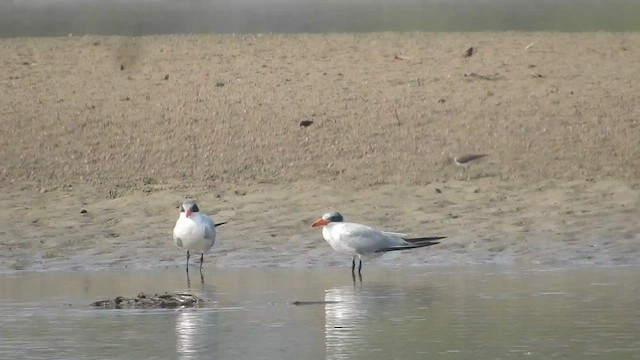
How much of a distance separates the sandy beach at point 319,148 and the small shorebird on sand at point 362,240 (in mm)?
431

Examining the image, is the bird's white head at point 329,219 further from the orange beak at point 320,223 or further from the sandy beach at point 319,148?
the sandy beach at point 319,148

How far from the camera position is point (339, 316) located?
972cm

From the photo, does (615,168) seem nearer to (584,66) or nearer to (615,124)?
(615,124)

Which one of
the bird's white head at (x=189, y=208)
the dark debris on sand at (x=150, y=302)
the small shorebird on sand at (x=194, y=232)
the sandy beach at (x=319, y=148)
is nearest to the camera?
the dark debris on sand at (x=150, y=302)

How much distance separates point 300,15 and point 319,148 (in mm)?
2337

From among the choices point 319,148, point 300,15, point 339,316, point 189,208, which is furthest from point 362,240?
point 319,148

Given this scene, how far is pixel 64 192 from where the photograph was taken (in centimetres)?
1464

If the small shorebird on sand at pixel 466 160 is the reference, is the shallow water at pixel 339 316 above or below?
below

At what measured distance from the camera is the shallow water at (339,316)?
847cm

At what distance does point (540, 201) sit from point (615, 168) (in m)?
1.06

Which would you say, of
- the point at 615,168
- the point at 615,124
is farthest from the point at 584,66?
the point at 615,168

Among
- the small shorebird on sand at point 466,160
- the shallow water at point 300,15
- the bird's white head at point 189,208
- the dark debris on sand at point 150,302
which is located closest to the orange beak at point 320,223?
the bird's white head at point 189,208

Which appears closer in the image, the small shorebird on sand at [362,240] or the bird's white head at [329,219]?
the small shorebird on sand at [362,240]

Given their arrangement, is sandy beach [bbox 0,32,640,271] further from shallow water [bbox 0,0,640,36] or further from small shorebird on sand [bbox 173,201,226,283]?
shallow water [bbox 0,0,640,36]
